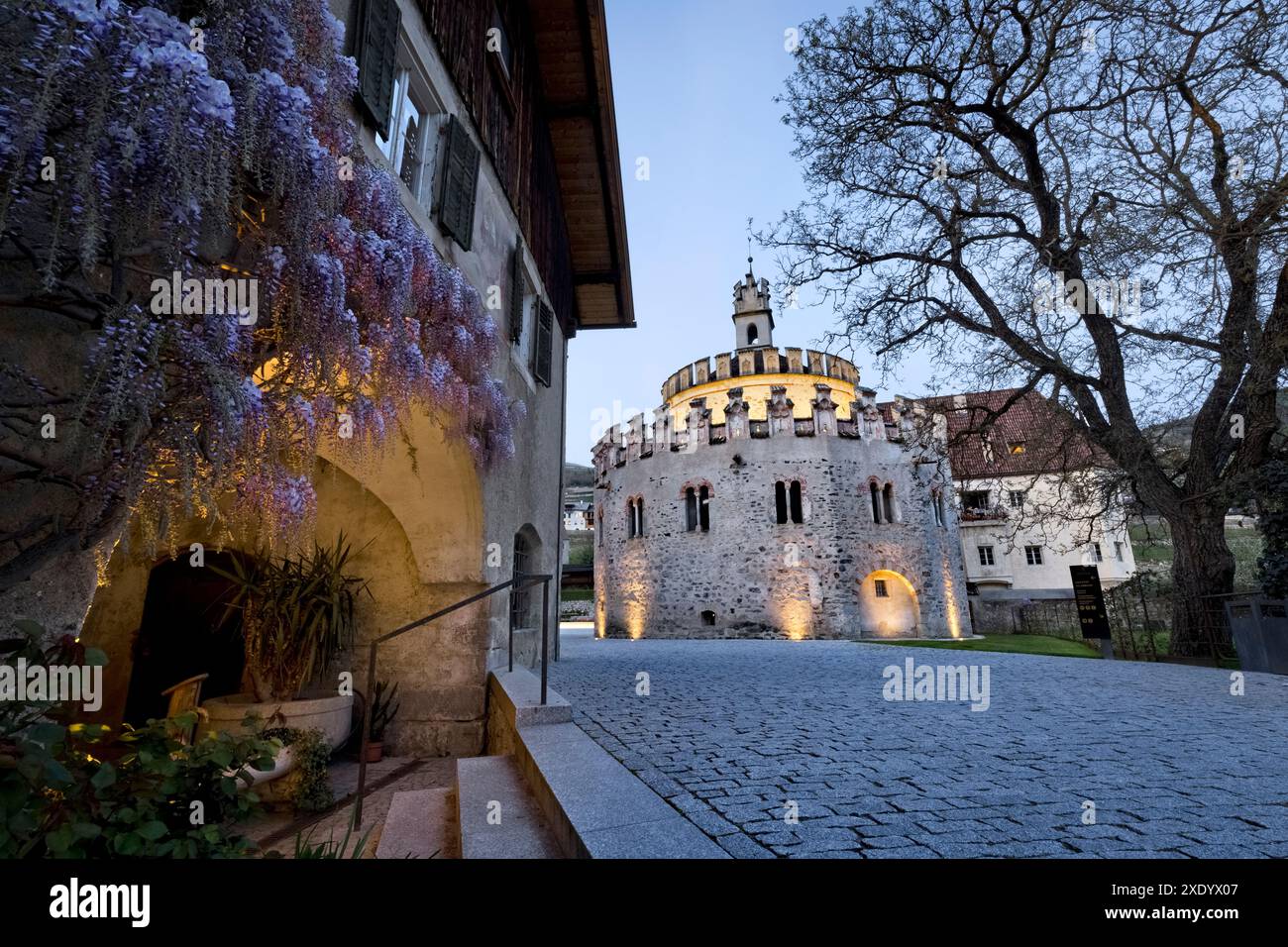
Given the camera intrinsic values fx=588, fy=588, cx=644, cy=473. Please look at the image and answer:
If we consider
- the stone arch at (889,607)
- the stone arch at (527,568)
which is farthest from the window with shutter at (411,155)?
the stone arch at (889,607)

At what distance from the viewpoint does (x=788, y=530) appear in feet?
60.7

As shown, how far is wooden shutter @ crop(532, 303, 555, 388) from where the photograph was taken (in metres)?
7.57

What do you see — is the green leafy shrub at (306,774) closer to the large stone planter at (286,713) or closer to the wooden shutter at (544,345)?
the large stone planter at (286,713)

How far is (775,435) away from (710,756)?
16.6m

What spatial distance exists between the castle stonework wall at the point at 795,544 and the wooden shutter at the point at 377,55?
1626cm

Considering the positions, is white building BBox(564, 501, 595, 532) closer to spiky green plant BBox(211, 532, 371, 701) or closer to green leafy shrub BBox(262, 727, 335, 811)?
spiky green plant BBox(211, 532, 371, 701)

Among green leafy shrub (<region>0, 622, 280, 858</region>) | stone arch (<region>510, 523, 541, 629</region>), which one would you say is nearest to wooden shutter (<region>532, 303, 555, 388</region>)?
stone arch (<region>510, 523, 541, 629</region>)

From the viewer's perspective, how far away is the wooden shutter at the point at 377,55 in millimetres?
3385

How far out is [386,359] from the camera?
3.00 m

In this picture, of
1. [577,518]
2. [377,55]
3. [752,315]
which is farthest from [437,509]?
[577,518]

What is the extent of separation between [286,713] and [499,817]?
7.82 ft

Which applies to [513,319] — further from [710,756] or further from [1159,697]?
[1159,697]

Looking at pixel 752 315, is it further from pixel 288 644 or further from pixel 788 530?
pixel 288 644

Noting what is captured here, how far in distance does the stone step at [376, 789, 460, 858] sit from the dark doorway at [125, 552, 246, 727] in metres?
2.83
